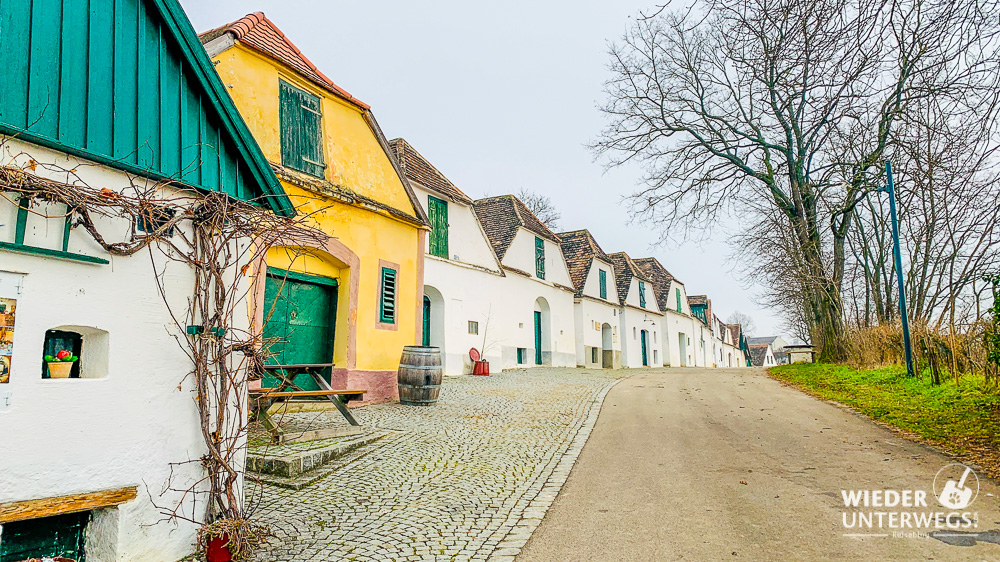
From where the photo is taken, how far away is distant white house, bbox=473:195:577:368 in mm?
20984

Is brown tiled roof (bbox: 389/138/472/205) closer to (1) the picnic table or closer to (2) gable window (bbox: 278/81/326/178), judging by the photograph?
(2) gable window (bbox: 278/81/326/178)

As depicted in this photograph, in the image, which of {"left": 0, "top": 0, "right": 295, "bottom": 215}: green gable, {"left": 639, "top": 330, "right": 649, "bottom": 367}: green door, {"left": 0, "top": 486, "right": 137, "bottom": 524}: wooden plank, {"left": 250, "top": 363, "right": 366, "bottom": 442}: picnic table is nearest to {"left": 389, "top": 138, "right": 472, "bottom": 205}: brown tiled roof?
{"left": 250, "top": 363, "right": 366, "bottom": 442}: picnic table

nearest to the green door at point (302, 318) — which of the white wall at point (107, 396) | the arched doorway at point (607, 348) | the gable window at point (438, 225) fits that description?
the white wall at point (107, 396)

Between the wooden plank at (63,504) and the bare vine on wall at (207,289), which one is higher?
the bare vine on wall at (207,289)

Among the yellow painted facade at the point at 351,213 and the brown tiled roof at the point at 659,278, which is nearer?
→ the yellow painted facade at the point at 351,213

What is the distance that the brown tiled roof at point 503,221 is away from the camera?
22.0m

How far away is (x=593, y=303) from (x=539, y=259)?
5.70 m

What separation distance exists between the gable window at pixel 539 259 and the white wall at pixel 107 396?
19498 millimetres

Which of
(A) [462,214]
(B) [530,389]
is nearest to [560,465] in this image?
(B) [530,389]

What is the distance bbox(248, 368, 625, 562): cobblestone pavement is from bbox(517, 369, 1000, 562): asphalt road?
1.14 feet

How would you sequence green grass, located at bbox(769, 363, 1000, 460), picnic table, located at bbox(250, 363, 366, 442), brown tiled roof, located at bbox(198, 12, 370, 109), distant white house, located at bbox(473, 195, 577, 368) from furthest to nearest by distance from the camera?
distant white house, located at bbox(473, 195, 577, 368)
brown tiled roof, located at bbox(198, 12, 370, 109)
green grass, located at bbox(769, 363, 1000, 460)
picnic table, located at bbox(250, 363, 366, 442)

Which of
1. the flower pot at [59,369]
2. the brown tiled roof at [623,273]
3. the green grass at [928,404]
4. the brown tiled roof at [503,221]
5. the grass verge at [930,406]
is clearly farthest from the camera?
the brown tiled roof at [623,273]

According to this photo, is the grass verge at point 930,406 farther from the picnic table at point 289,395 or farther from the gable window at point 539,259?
the gable window at point 539,259

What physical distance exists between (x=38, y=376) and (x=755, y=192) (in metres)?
21.7
